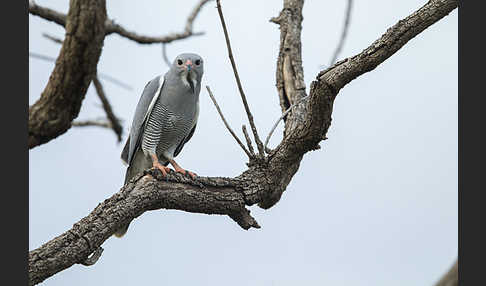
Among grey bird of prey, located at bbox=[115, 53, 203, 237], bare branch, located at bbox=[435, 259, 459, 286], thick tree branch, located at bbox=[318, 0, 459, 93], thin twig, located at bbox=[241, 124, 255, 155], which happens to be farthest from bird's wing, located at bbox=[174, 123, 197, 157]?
bare branch, located at bbox=[435, 259, 459, 286]

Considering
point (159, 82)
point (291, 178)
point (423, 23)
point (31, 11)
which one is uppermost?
point (31, 11)

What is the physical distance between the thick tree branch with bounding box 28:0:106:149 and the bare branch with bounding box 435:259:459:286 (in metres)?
4.41

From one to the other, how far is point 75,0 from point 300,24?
7.24 ft

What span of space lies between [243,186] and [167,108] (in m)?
1.55

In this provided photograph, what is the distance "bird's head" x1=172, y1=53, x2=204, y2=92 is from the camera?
5.77 m

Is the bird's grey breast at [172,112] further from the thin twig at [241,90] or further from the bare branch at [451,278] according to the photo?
the bare branch at [451,278]

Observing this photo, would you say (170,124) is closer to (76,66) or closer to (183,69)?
(183,69)

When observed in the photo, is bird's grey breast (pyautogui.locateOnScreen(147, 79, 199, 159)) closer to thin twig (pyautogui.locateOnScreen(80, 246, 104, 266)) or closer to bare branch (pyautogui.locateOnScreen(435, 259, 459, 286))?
thin twig (pyautogui.locateOnScreen(80, 246, 104, 266))

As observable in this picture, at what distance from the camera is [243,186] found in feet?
15.6

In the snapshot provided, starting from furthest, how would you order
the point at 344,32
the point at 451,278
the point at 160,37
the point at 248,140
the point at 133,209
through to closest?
the point at 160,37, the point at 344,32, the point at 248,140, the point at 133,209, the point at 451,278

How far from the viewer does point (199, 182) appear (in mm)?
4613

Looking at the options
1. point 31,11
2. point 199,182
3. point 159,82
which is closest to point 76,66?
point 159,82

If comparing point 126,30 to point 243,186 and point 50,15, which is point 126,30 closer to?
point 50,15

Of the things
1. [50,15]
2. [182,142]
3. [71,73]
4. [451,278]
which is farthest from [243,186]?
[50,15]
